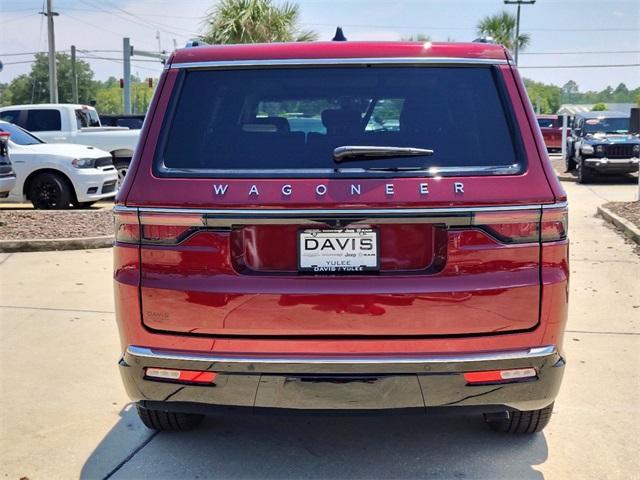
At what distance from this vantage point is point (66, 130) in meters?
15.4

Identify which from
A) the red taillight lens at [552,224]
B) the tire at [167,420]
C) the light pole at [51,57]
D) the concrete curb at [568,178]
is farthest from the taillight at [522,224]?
the light pole at [51,57]

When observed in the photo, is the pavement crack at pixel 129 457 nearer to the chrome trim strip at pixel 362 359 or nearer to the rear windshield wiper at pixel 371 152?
the chrome trim strip at pixel 362 359

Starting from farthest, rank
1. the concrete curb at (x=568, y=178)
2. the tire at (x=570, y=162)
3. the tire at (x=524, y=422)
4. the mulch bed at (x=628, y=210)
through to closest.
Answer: the tire at (x=570, y=162) < the concrete curb at (x=568, y=178) < the mulch bed at (x=628, y=210) < the tire at (x=524, y=422)

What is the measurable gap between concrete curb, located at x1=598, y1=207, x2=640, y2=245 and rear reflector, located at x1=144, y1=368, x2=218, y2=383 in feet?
26.2

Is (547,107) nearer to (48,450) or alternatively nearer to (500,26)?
(500,26)

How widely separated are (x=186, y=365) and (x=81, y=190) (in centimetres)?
1031

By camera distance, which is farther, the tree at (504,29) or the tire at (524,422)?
the tree at (504,29)

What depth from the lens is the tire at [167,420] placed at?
3.79 m

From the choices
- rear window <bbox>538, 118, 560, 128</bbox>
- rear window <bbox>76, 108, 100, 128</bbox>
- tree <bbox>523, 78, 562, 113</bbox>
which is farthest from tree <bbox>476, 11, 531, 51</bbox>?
tree <bbox>523, 78, 562, 113</bbox>

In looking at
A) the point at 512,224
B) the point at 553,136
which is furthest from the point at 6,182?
the point at 553,136

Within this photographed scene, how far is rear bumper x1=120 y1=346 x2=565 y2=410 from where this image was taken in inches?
117

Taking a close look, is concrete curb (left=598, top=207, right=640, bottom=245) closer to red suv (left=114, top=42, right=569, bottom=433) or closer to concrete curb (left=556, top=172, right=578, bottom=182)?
red suv (left=114, top=42, right=569, bottom=433)

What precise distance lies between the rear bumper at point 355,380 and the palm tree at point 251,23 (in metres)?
21.9

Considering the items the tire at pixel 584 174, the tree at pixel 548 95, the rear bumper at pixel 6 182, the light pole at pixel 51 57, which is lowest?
the tire at pixel 584 174
